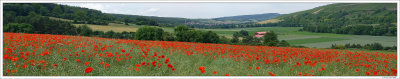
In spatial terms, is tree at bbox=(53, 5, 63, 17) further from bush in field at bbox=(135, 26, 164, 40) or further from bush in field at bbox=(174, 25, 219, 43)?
bush in field at bbox=(174, 25, 219, 43)

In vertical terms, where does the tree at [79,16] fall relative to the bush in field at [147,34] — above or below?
above

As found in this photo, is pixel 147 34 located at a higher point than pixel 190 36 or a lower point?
higher

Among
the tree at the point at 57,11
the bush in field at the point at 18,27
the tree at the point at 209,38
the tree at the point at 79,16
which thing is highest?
the tree at the point at 57,11

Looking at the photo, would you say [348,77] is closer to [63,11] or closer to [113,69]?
[113,69]

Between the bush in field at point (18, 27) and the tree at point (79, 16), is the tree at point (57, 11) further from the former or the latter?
the bush in field at point (18, 27)

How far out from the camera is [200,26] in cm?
5775

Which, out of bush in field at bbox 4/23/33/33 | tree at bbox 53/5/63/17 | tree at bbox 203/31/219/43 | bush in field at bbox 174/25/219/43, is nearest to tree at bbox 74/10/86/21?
tree at bbox 53/5/63/17

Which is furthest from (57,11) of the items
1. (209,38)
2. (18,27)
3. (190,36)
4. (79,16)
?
(209,38)

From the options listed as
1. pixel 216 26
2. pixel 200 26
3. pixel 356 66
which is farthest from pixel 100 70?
pixel 216 26

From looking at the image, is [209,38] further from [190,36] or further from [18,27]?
[18,27]

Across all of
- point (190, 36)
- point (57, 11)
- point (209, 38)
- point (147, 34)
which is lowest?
point (209, 38)

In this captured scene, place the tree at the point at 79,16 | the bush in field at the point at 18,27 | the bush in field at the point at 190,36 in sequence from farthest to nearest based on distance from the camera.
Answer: the tree at the point at 79,16
the bush in field at the point at 190,36
the bush in field at the point at 18,27

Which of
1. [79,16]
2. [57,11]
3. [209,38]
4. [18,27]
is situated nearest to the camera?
[18,27]

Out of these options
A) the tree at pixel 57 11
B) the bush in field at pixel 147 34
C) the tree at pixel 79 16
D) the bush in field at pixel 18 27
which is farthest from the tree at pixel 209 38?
the tree at pixel 57 11
